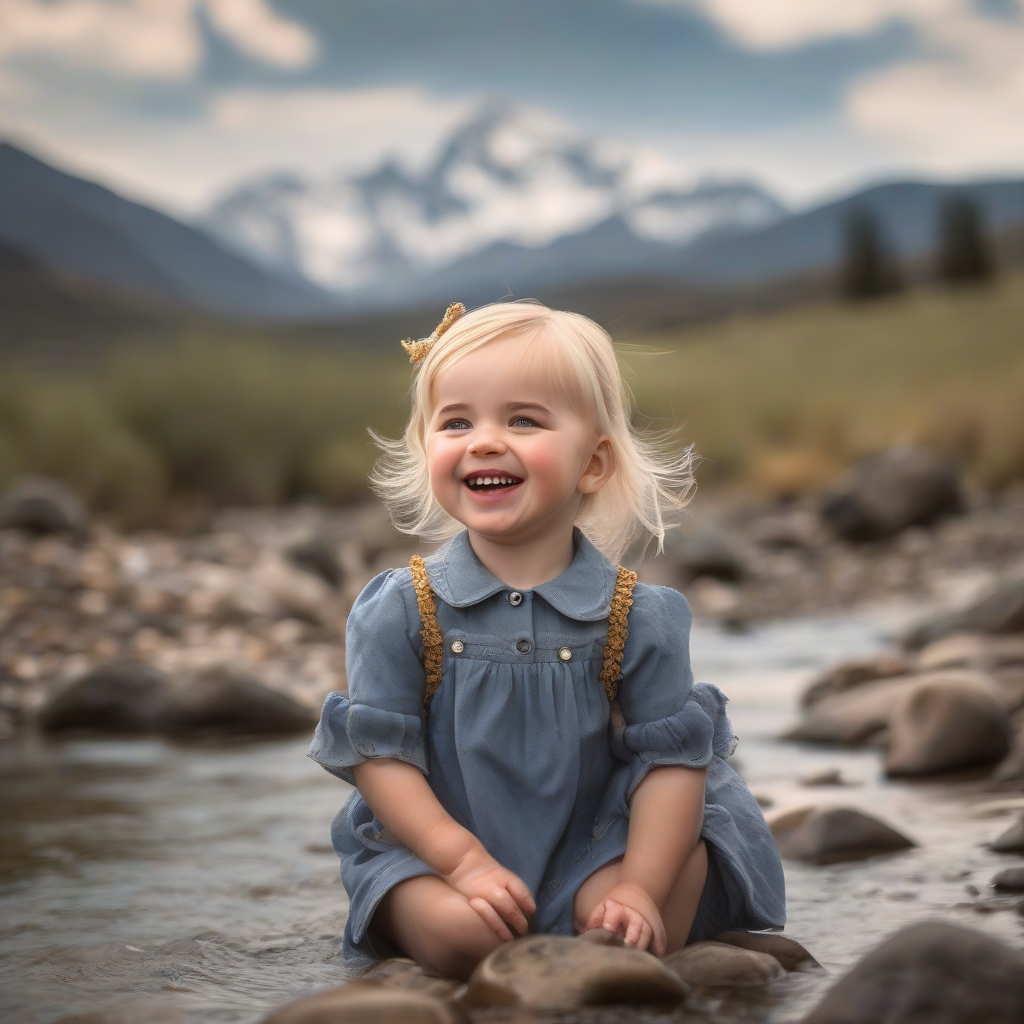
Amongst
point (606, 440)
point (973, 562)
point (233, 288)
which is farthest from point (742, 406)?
point (233, 288)

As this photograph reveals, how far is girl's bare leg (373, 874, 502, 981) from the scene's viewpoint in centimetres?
189

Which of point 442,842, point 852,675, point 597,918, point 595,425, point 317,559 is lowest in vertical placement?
point 597,918

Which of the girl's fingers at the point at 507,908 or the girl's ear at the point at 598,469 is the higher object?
the girl's ear at the point at 598,469

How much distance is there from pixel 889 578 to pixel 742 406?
31.9 feet

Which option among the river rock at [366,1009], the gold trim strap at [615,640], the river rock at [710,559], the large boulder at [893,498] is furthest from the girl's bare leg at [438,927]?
the large boulder at [893,498]

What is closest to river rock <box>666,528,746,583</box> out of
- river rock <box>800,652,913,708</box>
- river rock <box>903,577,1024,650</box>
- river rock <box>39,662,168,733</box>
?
river rock <box>903,577,1024,650</box>

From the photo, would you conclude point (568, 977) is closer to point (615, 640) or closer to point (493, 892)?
point (493, 892)

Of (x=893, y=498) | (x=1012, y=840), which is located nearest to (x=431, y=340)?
(x=1012, y=840)

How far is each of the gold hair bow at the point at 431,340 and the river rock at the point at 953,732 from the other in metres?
2.06

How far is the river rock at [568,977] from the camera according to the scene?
1.73 m

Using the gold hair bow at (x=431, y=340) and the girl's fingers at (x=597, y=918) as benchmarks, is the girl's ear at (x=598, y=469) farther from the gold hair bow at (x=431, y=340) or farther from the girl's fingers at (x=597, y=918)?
the girl's fingers at (x=597, y=918)

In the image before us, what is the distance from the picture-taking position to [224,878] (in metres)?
2.79

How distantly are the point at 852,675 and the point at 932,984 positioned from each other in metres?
3.30

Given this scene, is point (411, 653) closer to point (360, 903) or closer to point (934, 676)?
point (360, 903)
